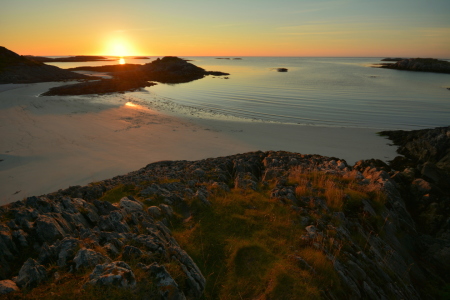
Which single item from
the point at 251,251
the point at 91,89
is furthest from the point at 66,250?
the point at 91,89

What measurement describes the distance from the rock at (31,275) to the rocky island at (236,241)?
0.07 ft

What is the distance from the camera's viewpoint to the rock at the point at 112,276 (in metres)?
4.90

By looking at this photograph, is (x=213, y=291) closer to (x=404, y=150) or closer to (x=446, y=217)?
(x=446, y=217)

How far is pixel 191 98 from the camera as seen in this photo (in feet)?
177

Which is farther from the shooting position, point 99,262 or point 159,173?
point 159,173

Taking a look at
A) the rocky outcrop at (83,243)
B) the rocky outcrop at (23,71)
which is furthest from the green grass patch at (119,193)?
the rocky outcrop at (23,71)

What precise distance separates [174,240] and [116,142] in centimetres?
2020

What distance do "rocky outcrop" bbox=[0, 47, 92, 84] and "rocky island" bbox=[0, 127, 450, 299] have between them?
79.7m

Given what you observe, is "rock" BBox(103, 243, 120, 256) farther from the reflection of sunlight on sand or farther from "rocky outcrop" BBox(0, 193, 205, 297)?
the reflection of sunlight on sand

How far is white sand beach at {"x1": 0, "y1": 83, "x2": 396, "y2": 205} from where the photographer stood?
60.0 feet

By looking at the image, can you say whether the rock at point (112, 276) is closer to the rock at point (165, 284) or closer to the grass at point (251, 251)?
the rock at point (165, 284)

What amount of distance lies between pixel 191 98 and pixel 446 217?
48.4m

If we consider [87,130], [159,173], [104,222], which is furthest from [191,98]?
[104,222]

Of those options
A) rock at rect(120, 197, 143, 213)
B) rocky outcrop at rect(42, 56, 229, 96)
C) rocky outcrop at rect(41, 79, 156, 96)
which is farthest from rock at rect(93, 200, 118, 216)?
rocky outcrop at rect(42, 56, 229, 96)
